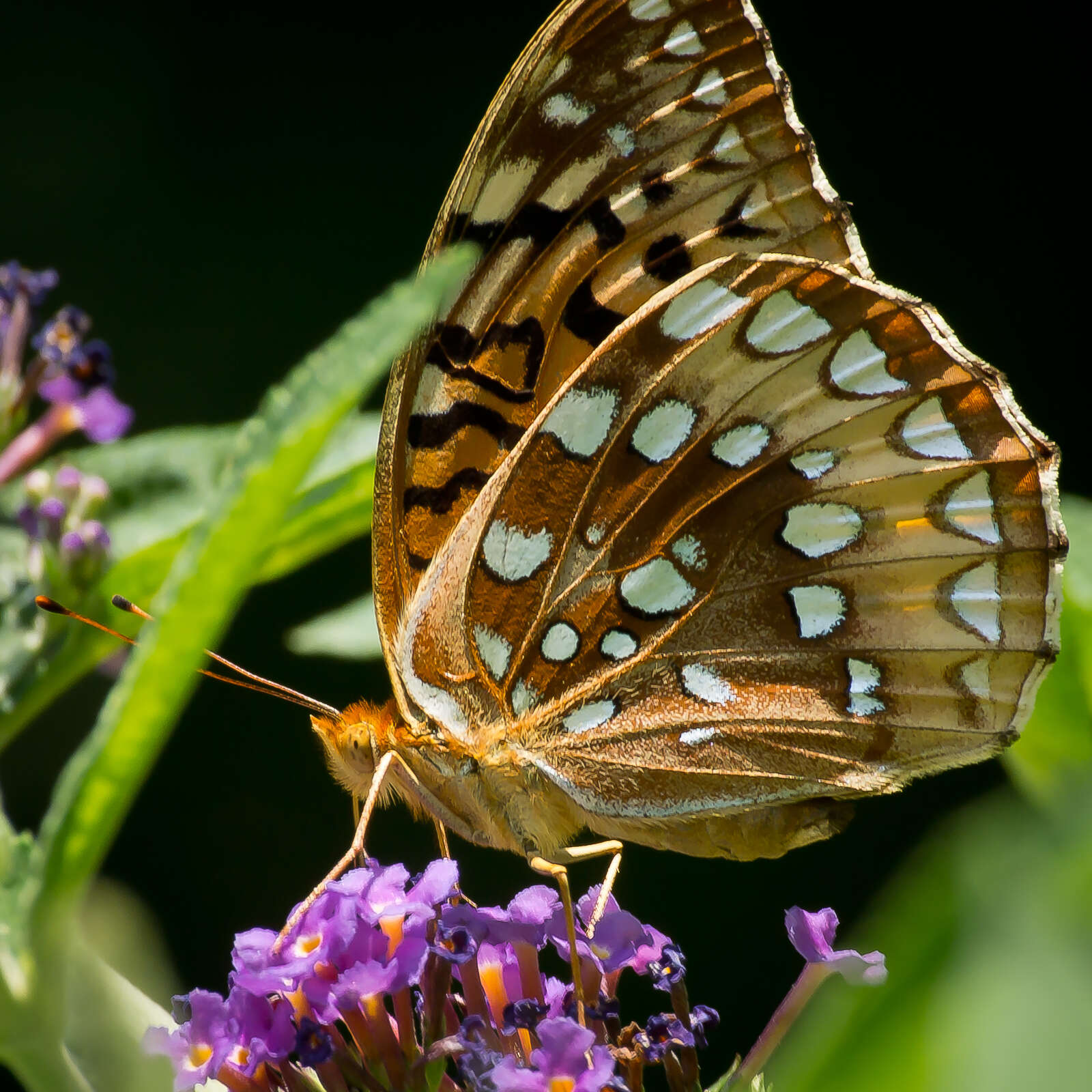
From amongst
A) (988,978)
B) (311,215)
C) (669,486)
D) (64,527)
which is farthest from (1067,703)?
(311,215)

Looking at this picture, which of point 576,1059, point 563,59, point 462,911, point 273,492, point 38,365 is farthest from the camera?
point 38,365

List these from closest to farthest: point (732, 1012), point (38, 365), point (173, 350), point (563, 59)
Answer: point (563, 59) < point (38, 365) < point (732, 1012) < point (173, 350)

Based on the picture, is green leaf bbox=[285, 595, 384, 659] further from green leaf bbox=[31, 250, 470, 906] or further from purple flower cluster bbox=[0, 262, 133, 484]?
green leaf bbox=[31, 250, 470, 906]

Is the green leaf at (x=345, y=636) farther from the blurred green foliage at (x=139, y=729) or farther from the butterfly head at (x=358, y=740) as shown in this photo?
the blurred green foliage at (x=139, y=729)

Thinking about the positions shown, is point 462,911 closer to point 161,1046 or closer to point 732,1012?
point 161,1046

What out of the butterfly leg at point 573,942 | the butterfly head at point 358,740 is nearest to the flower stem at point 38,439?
the butterfly head at point 358,740

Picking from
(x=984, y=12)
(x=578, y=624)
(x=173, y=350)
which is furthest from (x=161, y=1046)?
(x=984, y=12)

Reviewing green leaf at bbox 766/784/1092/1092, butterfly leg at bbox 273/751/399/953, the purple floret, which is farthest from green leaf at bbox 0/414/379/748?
green leaf at bbox 766/784/1092/1092
